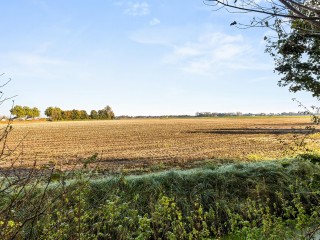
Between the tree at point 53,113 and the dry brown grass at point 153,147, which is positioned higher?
the tree at point 53,113

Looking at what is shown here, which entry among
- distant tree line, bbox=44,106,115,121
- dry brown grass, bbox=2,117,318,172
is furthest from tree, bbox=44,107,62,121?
dry brown grass, bbox=2,117,318,172

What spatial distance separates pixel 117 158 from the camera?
19016mm

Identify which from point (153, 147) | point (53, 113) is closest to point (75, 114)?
point (53, 113)

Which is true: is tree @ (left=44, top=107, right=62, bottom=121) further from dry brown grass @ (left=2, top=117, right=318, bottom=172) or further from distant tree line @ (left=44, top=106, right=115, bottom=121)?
dry brown grass @ (left=2, top=117, right=318, bottom=172)

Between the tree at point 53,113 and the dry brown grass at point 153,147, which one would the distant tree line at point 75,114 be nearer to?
the tree at point 53,113

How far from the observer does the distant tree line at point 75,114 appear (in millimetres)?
126256

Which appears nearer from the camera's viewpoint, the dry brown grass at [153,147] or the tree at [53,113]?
the dry brown grass at [153,147]

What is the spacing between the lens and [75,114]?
429 ft

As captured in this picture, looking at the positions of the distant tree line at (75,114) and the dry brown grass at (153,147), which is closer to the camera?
the dry brown grass at (153,147)

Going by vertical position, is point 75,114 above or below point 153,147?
above

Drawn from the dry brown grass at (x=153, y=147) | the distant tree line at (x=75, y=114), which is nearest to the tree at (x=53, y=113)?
the distant tree line at (x=75, y=114)

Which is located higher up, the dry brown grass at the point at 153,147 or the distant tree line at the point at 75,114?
the distant tree line at the point at 75,114

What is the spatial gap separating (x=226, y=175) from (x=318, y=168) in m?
2.97

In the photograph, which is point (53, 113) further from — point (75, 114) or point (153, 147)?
point (153, 147)
